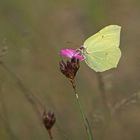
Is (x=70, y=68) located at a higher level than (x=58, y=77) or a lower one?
lower

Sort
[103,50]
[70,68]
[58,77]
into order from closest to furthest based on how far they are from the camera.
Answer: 1. [70,68]
2. [103,50]
3. [58,77]

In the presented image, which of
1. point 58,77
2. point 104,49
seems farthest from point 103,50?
point 58,77

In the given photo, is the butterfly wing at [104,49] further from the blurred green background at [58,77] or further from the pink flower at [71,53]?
the blurred green background at [58,77]

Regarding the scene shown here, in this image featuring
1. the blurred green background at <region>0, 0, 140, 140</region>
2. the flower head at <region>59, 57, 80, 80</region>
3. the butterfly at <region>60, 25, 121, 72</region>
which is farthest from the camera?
the blurred green background at <region>0, 0, 140, 140</region>

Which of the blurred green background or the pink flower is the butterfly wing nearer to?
the pink flower

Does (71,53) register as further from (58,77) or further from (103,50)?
(58,77)

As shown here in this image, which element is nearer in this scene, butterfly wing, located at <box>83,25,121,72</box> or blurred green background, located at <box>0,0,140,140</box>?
butterfly wing, located at <box>83,25,121,72</box>

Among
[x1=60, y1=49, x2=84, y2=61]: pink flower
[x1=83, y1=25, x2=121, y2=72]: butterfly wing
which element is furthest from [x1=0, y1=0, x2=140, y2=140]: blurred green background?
[x1=60, y1=49, x2=84, y2=61]: pink flower
